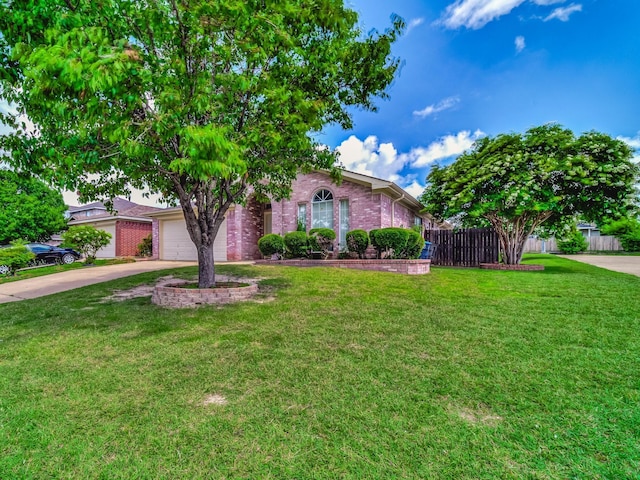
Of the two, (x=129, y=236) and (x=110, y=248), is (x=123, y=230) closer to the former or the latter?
(x=129, y=236)

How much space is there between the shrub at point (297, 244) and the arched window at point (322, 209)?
2044 millimetres

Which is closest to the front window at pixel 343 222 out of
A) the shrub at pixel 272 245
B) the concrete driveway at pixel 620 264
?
the shrub at pixel 272 245

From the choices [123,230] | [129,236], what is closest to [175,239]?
[129,236]

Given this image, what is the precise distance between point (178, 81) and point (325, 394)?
451 centimetres

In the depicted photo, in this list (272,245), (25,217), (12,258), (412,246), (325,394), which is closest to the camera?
(325,394)

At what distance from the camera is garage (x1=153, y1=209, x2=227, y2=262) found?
17.6m

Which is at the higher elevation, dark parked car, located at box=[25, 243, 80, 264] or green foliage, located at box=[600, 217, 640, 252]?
green foliage, located at box=[600, 217, 640, 252]

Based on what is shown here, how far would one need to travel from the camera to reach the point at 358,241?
11.2 m

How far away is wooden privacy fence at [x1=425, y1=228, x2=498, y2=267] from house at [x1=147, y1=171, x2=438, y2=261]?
6.39 ft

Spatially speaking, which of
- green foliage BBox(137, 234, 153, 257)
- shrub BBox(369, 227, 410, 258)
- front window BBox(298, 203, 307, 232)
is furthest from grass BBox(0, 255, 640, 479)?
green foliage BBox(137, 234, 153, 257)

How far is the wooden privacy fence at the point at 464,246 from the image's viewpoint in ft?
45.2

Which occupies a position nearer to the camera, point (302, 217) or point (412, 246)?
point (412, 246)

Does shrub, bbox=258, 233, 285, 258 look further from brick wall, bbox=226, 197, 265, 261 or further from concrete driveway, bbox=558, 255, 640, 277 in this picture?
concrete driveway, bbox=558, 255, 640, 277

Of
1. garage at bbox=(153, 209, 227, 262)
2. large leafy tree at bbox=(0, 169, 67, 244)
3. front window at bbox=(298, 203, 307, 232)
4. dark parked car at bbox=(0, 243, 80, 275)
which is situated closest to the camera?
front window at bbox=(298, 203, 307, 232)
